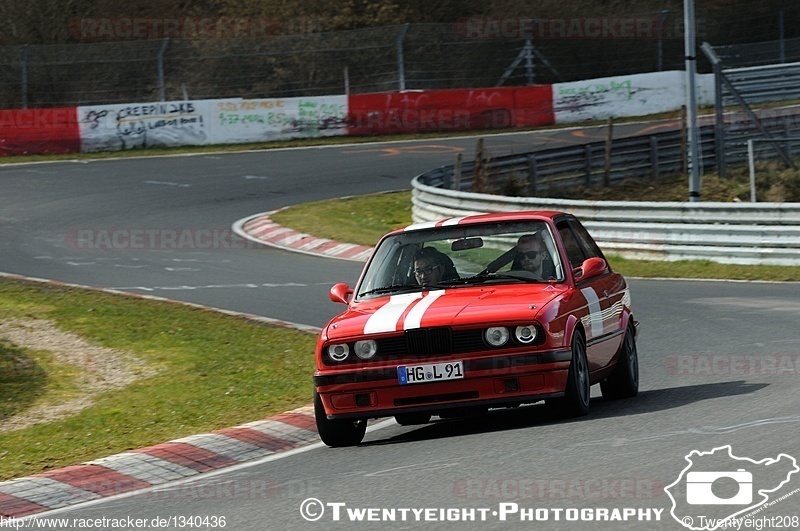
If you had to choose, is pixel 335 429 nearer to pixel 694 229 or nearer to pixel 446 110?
pixel 694 229

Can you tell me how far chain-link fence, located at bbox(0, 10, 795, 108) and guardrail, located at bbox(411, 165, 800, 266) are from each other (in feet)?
72.0

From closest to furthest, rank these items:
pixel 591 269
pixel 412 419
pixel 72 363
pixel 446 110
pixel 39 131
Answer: pixel 591 269
pixel 412 419
pixel 72 363
pixel 39 131
pixel 446 110

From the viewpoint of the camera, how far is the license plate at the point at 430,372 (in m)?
8.27

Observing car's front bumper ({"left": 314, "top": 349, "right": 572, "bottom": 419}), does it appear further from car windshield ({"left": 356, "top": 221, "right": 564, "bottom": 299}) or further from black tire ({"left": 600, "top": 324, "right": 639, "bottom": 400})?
black tire ({"left": 600, "top": 324, "right": 639, "bottom": 400})

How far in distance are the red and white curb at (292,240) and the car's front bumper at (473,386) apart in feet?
42.8

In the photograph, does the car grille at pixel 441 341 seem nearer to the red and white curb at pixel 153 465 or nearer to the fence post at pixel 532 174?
the red and white curb at pixel 153 465

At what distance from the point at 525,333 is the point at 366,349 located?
1.03 metres

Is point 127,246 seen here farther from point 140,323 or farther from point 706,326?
point 706,326

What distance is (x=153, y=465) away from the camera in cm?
842

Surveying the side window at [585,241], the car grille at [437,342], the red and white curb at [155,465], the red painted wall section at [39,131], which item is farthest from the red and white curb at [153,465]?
the red painted wall section at [39,131]

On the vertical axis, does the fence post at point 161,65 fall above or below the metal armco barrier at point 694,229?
above

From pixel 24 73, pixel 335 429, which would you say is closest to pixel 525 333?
pixel 335 429

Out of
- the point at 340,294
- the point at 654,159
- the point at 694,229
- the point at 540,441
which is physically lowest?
the point at 694,229

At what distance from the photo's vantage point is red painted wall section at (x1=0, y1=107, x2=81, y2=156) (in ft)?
122
